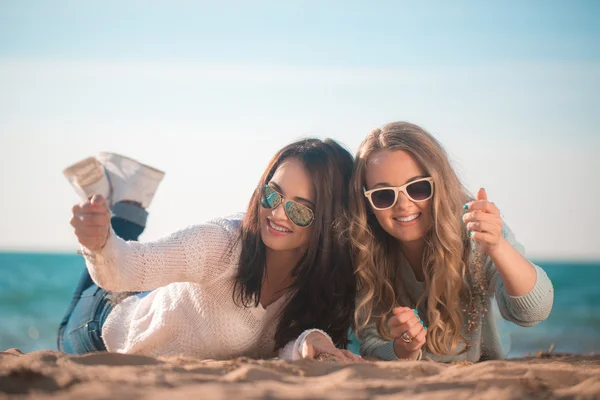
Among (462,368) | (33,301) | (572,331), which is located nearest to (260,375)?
(462,368)

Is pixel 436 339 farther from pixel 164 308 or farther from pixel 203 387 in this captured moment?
pixel 203 387

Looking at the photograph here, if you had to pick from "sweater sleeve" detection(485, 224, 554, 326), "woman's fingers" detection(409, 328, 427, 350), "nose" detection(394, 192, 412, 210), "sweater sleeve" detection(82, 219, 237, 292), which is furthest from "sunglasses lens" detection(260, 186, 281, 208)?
"sweater sleeve" detection(485, 224, 554, 326)

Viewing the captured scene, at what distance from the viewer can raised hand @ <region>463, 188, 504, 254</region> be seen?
11.2 ft

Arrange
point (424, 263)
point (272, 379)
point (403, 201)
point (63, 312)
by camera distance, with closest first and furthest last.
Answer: point (272, 379) → point (403, 201) → point (424, 263) → point (63, 312)

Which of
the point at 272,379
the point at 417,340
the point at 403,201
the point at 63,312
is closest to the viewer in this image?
the point at 272,379

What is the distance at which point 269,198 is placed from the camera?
3.95 metres

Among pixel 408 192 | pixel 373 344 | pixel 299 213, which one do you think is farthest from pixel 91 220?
pixel 373 344

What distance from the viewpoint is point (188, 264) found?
370cm

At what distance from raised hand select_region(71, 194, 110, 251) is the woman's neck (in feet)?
6.50

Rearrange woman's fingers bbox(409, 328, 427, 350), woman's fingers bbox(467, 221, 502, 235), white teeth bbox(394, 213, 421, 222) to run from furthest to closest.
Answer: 1. white teeth bbox(394, 213, 421, 222)
2. woman's fingers bbox(409, 328, 427, 350)
3. woman's fingers bbox(467, 221, 502, 235)

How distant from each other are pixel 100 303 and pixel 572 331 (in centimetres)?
1259

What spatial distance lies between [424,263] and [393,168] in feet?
2.13

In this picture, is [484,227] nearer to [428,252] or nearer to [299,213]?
[428,252]

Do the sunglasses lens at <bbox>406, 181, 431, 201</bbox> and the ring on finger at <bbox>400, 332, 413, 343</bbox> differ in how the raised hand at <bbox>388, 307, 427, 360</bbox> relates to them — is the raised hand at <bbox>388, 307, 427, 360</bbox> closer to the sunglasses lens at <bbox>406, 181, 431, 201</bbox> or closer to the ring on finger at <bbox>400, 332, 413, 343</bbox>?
the ring on finger at <bbox>400, 332, 413, 343</bbox>
